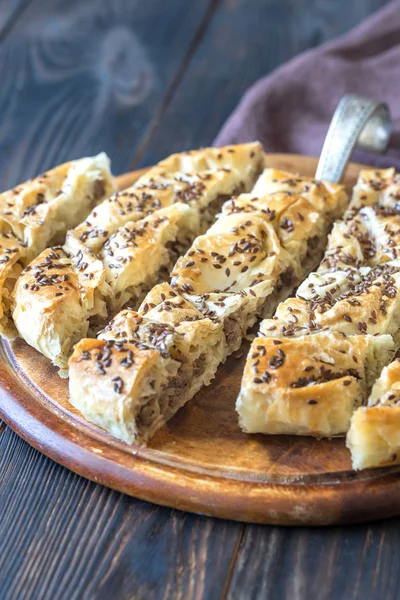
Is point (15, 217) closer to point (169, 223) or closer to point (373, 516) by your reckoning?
point (169, 223)

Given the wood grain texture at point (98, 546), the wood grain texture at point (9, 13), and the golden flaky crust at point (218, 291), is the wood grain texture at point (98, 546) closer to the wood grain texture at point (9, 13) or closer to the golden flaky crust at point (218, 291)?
the golden flaky crust at point (218, 291)

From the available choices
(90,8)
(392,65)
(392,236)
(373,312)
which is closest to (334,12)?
(392,65)

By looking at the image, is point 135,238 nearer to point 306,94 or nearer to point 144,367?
point 144,367

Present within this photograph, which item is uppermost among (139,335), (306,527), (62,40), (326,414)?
(62,40)

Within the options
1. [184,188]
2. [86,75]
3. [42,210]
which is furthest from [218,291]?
[86,75]

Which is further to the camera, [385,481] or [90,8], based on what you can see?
[90,8]

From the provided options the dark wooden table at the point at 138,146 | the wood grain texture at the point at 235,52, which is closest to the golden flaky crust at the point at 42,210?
the dark wooden table at the point at 138,146
